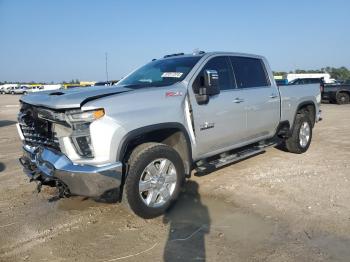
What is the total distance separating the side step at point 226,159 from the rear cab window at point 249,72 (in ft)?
3.42

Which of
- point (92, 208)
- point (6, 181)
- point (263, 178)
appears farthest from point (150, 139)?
point (6, 181)

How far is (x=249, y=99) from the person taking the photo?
19.4ft

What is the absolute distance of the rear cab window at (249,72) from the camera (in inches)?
233

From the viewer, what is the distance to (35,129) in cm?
448

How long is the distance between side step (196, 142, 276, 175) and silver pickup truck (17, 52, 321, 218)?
2 cm

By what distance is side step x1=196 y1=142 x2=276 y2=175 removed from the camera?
5.16m

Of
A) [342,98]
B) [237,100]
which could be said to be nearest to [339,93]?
[342,98]

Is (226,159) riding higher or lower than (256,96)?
lower

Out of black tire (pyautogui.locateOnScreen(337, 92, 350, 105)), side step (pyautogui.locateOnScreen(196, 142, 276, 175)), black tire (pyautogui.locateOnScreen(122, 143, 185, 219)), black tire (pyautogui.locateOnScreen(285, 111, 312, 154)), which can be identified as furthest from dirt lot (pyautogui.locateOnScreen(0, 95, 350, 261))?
black tire (pyautogui.locateOnScreen(337, 92, 350, 105))

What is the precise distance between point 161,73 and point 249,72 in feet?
5.34

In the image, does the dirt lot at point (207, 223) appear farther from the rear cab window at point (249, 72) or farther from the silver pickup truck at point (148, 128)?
the rear cab window at point (249, 72)

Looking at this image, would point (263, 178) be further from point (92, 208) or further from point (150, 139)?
point (92, 208)

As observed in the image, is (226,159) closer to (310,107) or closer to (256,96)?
(256,96)

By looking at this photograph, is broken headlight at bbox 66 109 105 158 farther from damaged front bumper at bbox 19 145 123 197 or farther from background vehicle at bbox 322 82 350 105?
background vehicle at bbox 322 82 350 105
